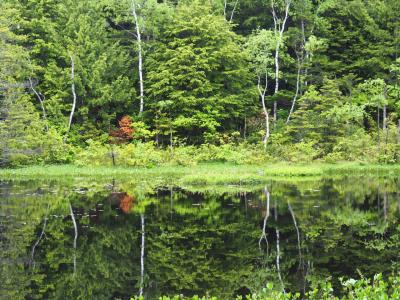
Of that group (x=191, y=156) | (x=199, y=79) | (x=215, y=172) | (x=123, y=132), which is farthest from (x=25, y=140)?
(x=199, y=79)

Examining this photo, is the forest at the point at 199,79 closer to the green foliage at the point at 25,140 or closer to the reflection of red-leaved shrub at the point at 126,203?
the green foliage at the point at 25,140

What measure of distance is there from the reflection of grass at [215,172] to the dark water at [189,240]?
3386 millimetres

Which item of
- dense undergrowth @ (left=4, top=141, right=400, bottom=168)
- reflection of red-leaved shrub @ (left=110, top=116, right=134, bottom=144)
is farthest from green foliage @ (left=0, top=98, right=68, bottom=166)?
reflection of red-leaved shrub @ (left=110, top=116, right=134, bottom=144)

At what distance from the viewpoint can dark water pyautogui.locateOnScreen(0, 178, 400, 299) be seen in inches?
374

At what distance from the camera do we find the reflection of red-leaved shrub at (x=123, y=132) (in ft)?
108

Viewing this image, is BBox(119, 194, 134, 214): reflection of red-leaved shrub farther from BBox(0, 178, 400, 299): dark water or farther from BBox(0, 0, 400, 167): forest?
BBox(0, 0, 400, 167): forest

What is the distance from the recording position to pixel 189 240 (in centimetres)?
1254

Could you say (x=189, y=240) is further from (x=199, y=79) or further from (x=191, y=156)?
(x=199, y=79)

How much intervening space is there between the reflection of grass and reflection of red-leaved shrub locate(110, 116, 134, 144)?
18.3 ft

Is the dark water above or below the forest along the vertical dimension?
below

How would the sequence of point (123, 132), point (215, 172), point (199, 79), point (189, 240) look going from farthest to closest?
point (199, 79), point (123, 132), point (215, 172), point (189, 240)

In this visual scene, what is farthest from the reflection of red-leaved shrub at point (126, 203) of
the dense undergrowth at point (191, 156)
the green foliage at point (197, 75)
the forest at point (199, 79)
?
the green foliage at point (197, 75)

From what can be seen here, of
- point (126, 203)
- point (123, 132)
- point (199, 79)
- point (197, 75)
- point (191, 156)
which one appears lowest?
point (126, 203)

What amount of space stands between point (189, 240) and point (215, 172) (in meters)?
12.9
